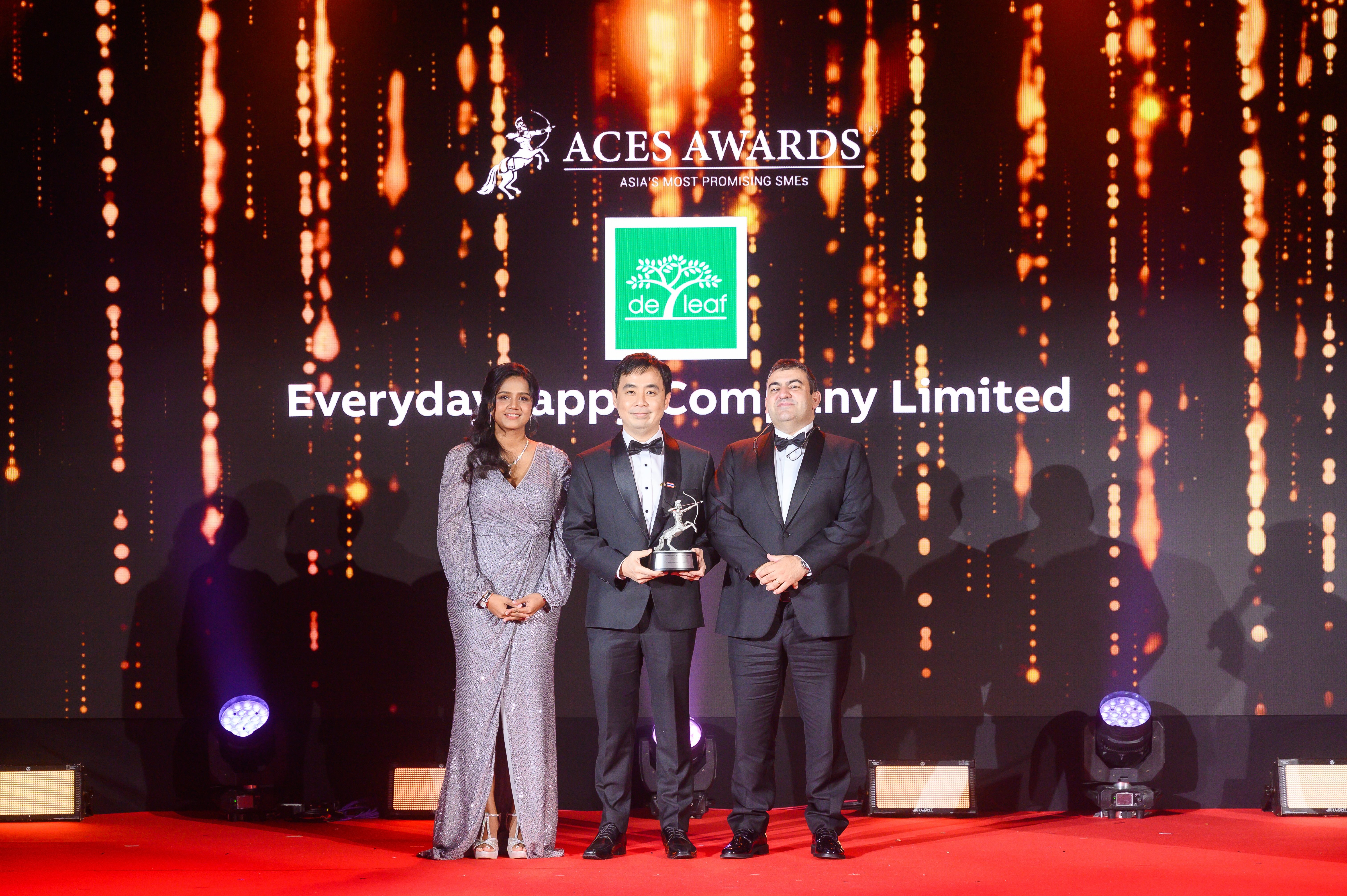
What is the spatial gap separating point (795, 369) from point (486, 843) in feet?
6.20

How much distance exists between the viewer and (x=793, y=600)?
12.4 ft

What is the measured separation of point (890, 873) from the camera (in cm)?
359

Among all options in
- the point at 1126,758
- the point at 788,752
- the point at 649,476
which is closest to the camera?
the point at 649,476

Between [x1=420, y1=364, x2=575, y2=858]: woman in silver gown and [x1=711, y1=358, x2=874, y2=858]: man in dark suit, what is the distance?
615 millimetres

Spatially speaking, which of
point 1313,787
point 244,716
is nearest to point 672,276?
point 244,716

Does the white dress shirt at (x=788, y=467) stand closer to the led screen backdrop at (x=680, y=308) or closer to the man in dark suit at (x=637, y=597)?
the man in dark suit at (x=637, y=597)

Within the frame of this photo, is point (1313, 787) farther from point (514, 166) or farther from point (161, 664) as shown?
point (161, 664)

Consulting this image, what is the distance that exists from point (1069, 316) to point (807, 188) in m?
1.23

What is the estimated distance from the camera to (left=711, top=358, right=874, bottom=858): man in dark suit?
376 centimetres

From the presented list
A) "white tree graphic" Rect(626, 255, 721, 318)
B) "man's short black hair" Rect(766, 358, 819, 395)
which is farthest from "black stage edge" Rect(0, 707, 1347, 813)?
"white tree graphic" Rect(626, 255, 721, 318)

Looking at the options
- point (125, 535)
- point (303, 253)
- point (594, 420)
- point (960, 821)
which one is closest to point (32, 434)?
point (125, 535)

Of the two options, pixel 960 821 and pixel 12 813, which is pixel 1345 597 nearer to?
pixel 960 821

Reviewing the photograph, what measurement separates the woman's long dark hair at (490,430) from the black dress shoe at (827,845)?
1.58 m

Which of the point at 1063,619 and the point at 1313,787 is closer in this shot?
the point at 1313,787
